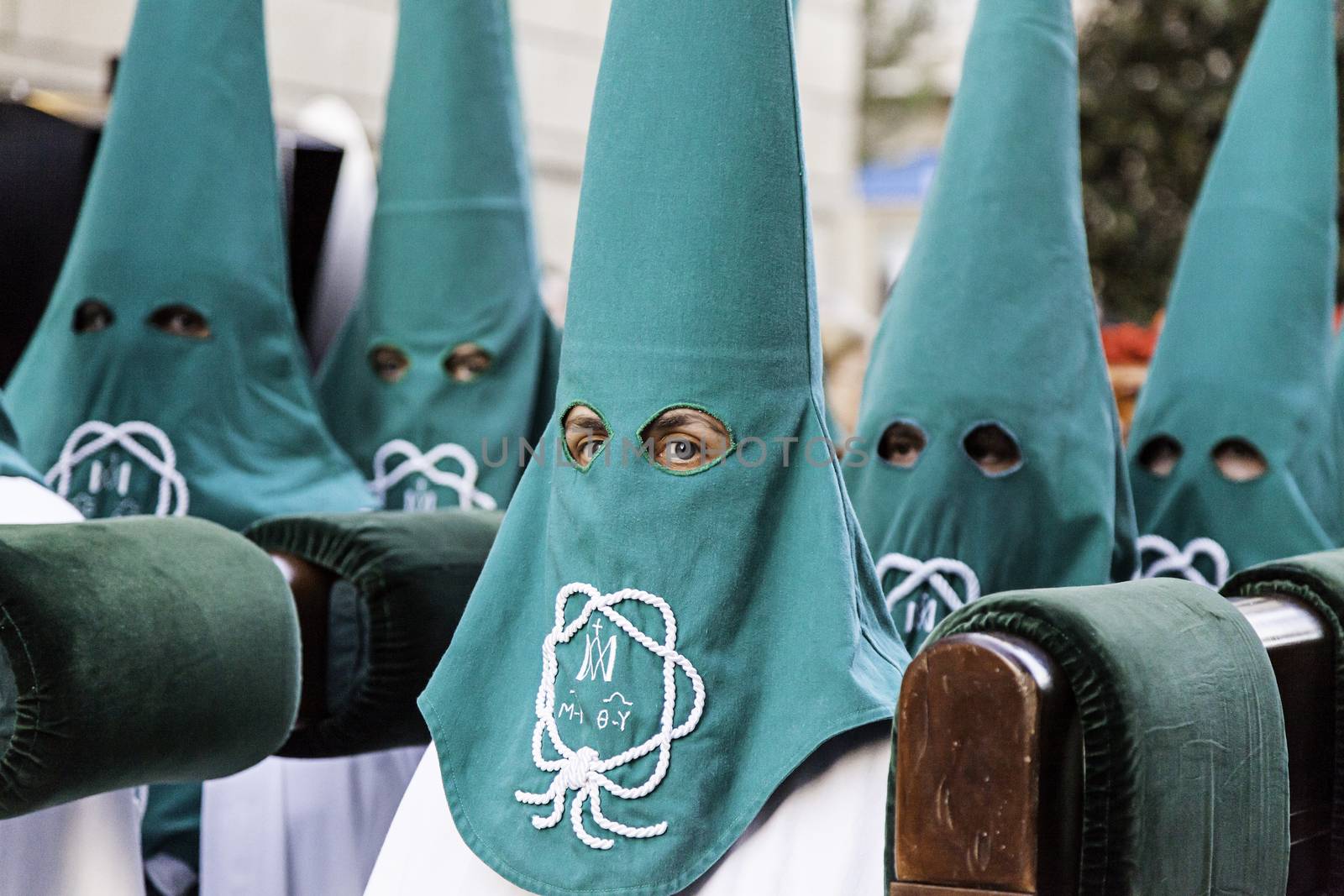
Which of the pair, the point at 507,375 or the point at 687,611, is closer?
the point at 687,611

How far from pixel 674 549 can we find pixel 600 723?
0.22 m

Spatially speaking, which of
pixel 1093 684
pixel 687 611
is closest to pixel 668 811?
pixel 687 611

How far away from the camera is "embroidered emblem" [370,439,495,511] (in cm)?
364

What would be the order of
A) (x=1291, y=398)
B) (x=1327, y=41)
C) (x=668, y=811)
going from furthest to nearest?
(x=1327, y=41) < (x=1291, y=398) < (x=668, y=811)

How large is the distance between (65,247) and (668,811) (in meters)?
2.73

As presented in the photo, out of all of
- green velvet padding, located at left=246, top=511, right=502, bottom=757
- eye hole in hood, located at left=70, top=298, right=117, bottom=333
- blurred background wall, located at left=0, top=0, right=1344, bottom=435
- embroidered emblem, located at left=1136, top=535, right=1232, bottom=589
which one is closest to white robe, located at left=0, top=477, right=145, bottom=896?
green velvet padding, located at left=246, top=511, right=502, bottom=757

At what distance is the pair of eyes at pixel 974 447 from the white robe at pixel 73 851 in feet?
4.81

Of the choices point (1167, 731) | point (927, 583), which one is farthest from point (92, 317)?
point (1167, 731)

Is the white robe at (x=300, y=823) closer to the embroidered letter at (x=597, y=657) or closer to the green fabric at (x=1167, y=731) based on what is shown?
the embroidered letter at (x=597, y=657)

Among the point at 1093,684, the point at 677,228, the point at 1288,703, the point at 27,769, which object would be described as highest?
the point at 677,228

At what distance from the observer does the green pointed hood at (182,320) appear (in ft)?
10.8

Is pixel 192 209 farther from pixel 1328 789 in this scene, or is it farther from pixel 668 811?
pixel 1328 789

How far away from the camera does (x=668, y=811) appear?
6.40ft

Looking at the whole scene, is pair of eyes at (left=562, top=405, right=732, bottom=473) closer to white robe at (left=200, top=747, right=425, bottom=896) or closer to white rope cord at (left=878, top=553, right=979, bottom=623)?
white rope cord at (left=878, top=553, right=979, bottom=623)
